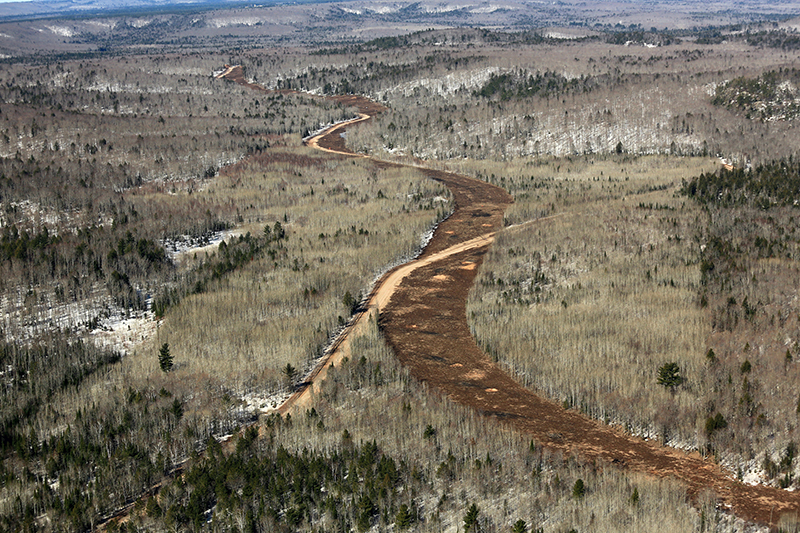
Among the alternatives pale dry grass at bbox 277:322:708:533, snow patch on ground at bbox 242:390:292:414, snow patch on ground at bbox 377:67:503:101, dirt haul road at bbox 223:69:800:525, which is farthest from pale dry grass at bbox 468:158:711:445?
snow patch on ground at bbox 377:67:503:101

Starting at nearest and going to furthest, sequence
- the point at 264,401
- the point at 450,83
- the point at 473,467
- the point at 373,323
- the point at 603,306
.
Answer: the point at 473,467, the point at 264,401, the point at 373,323, the point at 603,306, the point at 450,83

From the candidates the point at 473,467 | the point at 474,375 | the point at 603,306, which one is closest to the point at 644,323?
the point at 603,306

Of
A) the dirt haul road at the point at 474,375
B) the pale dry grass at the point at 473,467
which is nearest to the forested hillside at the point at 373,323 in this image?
the pale dry grass at the point at 473,467

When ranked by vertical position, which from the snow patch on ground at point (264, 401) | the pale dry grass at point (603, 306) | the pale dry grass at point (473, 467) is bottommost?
the snow patch on ground at point (264, 401)

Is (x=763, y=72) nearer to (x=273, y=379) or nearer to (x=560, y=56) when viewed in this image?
(x=560, y=56)

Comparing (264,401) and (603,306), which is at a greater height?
(603,306)

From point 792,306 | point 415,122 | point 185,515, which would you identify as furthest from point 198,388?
point 415,122

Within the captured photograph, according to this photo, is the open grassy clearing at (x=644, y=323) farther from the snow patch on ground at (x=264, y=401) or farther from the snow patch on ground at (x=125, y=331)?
the snow patch on ground at (x=125, y=331)

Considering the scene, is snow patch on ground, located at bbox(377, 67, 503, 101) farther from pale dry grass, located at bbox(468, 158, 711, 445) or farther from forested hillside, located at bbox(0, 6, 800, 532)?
pale dry grass, located at bbox(468, 158, 711, 445)

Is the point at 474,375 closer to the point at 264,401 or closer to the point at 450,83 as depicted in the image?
the point at 264,401
